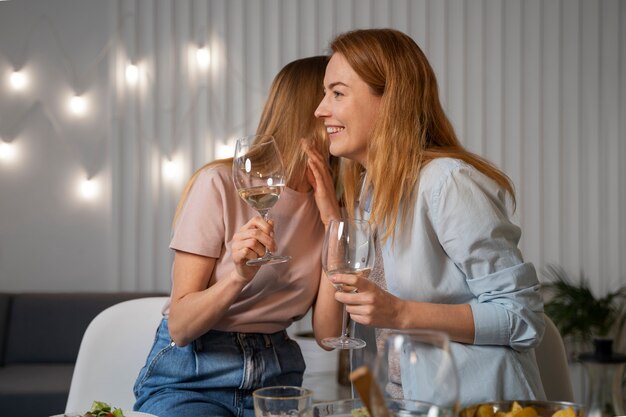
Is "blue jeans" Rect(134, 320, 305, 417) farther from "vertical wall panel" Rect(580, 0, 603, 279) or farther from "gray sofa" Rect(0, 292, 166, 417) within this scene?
"vertical wall panel" Rect(580, 0, 603, 279)

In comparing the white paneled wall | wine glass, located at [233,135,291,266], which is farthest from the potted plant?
wine glass, located at [233,135,291,266]

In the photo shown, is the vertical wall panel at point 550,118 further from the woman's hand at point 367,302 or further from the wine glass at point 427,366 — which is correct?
the wine glass at point 427,366

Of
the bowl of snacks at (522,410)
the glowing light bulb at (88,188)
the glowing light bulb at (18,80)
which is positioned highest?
the glowing light bulb at (18,80)

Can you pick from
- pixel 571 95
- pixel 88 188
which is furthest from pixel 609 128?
pixel 88 188

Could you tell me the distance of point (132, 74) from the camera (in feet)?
16.4

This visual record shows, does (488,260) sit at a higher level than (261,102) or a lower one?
lower

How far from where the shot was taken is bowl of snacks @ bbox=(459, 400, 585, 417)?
36.9 inches

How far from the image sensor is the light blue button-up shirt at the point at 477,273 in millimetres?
1576

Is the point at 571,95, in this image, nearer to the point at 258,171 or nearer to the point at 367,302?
the point at 258,171

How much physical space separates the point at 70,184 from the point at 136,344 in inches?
133

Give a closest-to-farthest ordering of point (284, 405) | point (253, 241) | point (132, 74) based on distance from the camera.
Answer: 1. point (284, 405)
2. point (253, 241)
3. point (132, 74)

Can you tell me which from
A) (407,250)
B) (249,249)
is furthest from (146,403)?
(407,250)

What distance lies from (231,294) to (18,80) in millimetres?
3926

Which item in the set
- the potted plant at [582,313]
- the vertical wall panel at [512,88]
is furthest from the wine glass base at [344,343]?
the vertical wall panel at [512,88]
